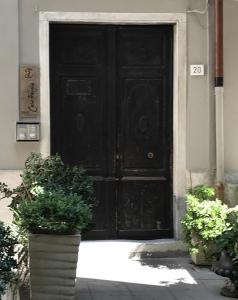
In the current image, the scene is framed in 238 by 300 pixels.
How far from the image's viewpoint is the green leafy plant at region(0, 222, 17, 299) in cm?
419

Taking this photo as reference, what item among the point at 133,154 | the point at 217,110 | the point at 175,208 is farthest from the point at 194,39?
the point at 175,208

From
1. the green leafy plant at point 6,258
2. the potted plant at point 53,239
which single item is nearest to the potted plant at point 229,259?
the potted plant at point 53,239

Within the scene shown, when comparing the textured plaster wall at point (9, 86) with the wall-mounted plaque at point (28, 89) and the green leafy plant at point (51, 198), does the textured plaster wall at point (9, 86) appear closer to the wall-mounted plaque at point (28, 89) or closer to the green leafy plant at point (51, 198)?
the wall-mounted plaque at point (28, 89)

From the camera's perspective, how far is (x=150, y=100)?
7.97m

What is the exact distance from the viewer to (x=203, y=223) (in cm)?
712

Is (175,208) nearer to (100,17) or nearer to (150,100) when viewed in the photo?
(150,100)

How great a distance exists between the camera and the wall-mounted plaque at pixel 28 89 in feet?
24.6

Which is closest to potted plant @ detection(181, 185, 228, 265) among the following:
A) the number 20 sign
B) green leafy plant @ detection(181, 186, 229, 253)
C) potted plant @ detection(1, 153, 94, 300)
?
green leafy plant @ detection(181, 186, 229, 253)

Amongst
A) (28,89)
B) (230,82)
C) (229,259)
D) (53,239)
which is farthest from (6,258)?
(230,82)

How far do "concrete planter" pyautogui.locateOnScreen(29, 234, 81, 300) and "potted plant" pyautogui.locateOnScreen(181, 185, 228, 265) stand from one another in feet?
6.79

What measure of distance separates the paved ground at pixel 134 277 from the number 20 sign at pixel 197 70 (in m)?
2.23

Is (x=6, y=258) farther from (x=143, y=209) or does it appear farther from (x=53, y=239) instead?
(x=143, y=209)

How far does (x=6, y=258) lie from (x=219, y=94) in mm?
4130

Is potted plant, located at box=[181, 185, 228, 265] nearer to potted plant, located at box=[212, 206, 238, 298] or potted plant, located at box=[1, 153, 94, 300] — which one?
potted plant, located at box=[212, 206, 238, 298]
